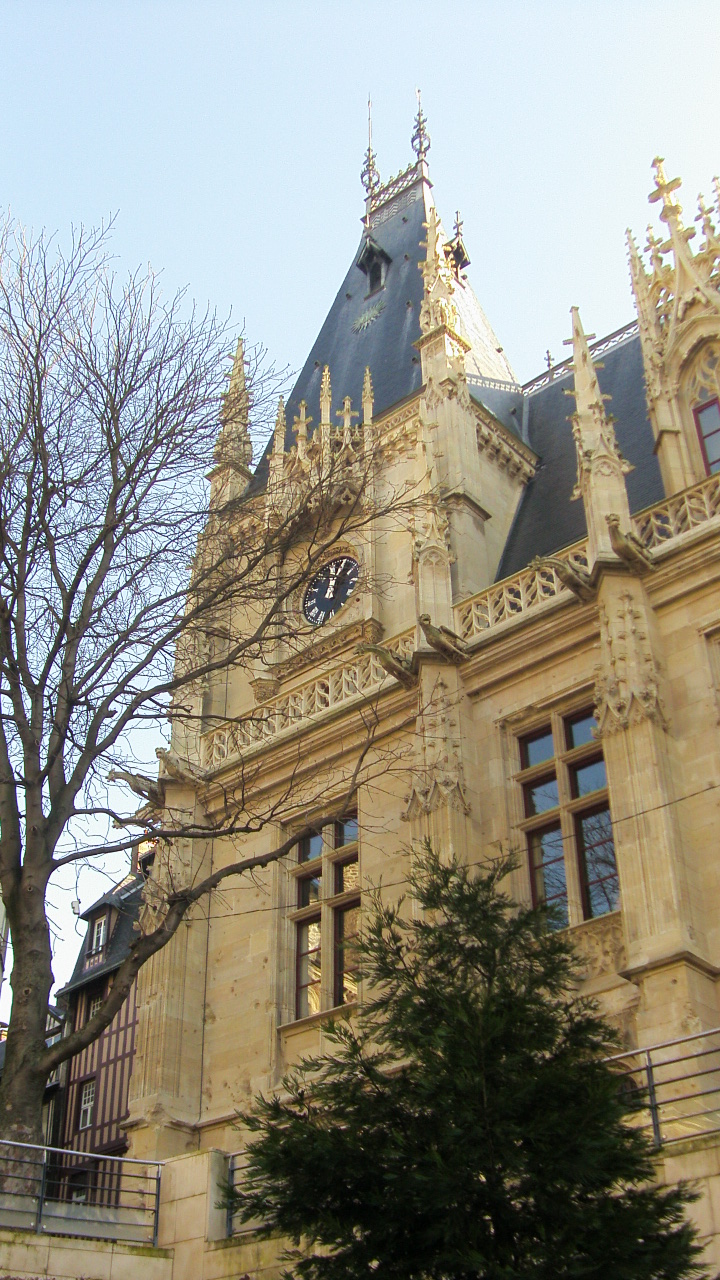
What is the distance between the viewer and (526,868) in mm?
16422

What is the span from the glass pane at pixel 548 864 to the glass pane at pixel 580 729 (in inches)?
45.7

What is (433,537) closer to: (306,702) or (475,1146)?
(306,702)

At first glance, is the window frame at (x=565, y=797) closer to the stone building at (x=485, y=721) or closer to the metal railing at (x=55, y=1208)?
the stone building at (x=485, y=721)

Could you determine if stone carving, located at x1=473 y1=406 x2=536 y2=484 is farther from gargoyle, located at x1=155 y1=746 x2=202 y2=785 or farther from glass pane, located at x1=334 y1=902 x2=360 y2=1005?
glass pane, located at x1=334 y1=902 x2=360 y2=1005

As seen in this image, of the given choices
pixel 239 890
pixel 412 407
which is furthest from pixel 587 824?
pixel 412 407

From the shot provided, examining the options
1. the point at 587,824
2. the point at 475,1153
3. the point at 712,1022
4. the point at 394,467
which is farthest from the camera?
the point at 394,467

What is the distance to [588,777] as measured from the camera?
16578mm

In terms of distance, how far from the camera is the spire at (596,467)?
16.8 meters

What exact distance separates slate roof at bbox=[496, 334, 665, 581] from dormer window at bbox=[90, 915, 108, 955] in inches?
504

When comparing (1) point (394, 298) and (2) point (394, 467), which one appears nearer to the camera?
(2) point (394, 467)

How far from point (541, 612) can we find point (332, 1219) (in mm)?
10543

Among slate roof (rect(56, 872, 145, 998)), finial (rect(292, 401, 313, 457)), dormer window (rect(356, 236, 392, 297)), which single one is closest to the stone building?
finial (rect(292, 401, 313, 457))

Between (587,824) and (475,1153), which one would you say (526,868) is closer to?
(587,824)

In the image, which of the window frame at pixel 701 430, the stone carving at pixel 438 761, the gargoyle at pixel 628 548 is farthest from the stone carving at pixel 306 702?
the window frame at pixel 701 430
